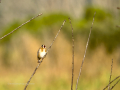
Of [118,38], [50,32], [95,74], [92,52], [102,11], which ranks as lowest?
[95,74]

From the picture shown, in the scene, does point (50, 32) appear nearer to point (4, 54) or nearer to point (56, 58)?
point (56, 58)

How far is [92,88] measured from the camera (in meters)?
3.41

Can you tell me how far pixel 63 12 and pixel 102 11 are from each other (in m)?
0.83

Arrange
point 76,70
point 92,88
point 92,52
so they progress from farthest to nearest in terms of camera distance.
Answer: point 92,52 → point 76,70 → point 92,88

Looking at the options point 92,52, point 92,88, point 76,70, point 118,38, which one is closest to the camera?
point 92,88

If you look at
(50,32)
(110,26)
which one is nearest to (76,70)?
(50,32)

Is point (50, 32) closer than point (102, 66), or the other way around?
point (102, 66)

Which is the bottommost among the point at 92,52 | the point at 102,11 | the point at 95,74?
the point at 95,74

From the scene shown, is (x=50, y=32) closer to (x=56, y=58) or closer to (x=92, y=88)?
(x=56, y=58)

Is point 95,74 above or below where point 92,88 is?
above

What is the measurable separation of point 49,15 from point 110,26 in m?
1.30

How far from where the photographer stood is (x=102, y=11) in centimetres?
452

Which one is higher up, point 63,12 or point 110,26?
point 63,12

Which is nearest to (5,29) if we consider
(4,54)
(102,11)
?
(4,54)
